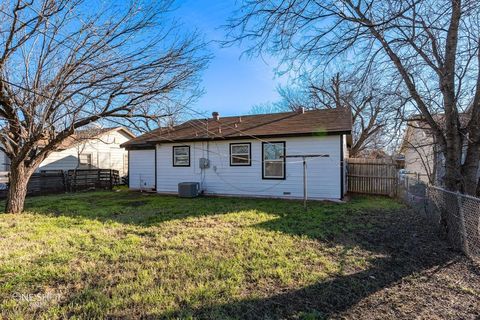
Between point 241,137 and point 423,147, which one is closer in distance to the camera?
point 241,137

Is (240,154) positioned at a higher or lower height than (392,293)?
higher

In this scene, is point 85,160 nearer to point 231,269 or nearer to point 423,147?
point 231,269

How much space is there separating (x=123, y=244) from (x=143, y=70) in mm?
4382

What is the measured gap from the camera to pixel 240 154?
1210 cm

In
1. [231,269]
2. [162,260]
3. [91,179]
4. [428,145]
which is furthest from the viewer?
[91,179]

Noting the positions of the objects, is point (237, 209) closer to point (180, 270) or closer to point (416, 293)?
point (180, 270)

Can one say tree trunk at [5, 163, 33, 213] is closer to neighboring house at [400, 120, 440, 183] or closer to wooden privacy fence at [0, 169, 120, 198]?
wooden privacy fence at [0, 169, 120, 198]

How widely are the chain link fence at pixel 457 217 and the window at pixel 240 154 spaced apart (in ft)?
21.0

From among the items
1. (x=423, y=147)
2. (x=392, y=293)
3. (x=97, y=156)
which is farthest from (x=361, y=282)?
(x=97, y=156)

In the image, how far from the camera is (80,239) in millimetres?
5590

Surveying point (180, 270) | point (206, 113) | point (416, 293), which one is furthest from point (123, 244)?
point (206, 113)

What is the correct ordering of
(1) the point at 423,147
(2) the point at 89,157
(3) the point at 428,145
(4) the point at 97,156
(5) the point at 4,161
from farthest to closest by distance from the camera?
(4) the point at 97,156 → (2) the point at 89,157 → (5) the point at 4,161 → (1) the point at 423,147 → (3) the point at 428,145

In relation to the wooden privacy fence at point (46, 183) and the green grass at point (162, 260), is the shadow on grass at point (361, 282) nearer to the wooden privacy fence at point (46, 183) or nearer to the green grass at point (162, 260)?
the green grass at point (162, 260)

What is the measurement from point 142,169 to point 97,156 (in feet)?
26.6
